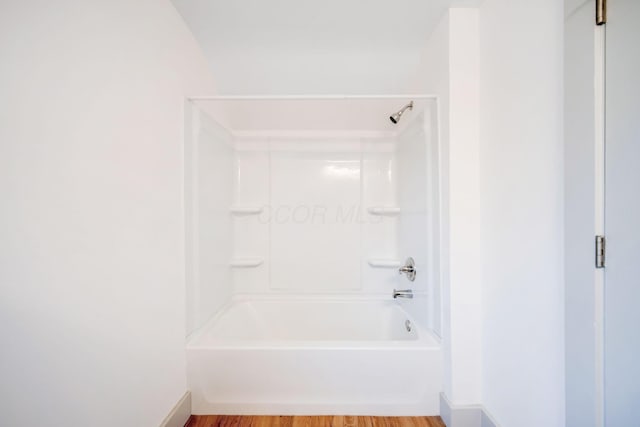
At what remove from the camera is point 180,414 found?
56.2 inches

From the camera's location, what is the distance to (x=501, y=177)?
126 centimetres

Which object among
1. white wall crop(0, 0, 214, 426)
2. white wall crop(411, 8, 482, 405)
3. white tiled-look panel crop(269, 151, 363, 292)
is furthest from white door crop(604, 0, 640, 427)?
white tiled-look panel crop(269, 151, 363, 292)

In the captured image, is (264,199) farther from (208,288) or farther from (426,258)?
(426,258)

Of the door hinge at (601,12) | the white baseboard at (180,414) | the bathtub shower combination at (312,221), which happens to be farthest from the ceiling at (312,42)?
the white baseboard at (180,414)

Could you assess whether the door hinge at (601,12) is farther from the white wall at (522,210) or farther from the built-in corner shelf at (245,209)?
the built-in corner shelf at (245,209)

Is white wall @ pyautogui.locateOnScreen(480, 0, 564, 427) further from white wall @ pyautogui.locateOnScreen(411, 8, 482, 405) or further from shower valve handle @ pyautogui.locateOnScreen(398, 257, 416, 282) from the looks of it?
shower valve handle @ pyautogui.locateOnScreen(398, 257, 416, 282)

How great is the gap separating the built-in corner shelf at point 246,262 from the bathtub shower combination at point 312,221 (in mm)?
11

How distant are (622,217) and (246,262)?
2.18m

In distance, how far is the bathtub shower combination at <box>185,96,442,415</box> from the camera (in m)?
1.68

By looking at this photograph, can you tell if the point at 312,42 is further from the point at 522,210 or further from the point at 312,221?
the point at 522,210

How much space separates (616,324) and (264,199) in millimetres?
2189

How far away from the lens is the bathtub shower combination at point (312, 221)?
1685mm

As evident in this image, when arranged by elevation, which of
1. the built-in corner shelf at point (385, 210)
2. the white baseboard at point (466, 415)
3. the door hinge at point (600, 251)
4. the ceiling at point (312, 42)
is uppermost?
the ceiling at point (312, 42)

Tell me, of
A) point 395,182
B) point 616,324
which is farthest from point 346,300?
point 616,324
